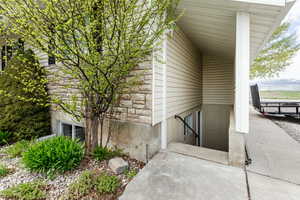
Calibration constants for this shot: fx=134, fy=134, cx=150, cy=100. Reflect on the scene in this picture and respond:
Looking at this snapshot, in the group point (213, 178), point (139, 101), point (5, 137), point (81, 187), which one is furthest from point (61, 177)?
point (5, 137)

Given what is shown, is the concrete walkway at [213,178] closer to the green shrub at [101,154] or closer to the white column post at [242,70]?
the white column post at [242,70]

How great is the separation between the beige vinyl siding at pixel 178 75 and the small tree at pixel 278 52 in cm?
804

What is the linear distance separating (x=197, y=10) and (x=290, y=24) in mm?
11479

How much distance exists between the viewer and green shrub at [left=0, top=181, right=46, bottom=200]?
1.96m

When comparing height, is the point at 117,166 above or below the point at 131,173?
above

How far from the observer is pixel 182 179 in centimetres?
213

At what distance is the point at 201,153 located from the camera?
2951 mm

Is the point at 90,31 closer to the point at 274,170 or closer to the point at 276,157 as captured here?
the point at 274,170

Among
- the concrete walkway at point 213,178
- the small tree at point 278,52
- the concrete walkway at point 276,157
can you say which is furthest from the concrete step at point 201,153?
the small tree at point 278,52

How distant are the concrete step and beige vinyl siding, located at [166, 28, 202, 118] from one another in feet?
2.62

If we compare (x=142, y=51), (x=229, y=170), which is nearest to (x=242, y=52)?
(x=142, y=51)

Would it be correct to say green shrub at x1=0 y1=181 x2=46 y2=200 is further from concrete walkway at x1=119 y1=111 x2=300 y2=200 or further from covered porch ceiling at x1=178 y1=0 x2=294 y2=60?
covered porch ceiling at x1=178 y1=0 x2=294 y2=60

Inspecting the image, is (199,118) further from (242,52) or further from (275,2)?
(275,2)

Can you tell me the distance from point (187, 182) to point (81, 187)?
5.34 ft
